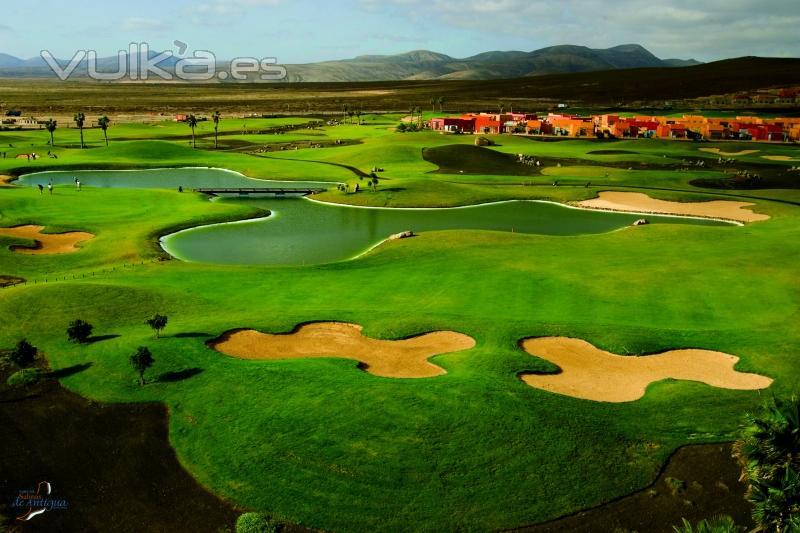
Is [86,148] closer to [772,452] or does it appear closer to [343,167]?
[343,167]

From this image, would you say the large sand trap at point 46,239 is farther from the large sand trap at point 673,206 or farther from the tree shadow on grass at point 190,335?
the large sand trap at point 673,206

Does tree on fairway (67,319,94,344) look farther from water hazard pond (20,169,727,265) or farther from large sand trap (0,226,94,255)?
large sand trap (0,226,94,255)

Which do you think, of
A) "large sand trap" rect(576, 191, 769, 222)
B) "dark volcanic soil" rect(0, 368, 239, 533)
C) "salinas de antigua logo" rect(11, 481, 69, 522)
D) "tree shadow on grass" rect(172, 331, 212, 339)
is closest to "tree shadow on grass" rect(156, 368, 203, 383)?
"dark volcanic soil" rect(0, 368, 239, 533)

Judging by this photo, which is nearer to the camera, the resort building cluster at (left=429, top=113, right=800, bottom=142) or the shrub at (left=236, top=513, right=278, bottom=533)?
the shrub at (left=236, top=513, right=278, bottom=533)

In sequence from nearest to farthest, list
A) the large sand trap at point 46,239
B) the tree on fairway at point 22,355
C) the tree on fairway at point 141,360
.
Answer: the tree on fairway at point 141,360
the tree on fairway at point 22,355
the large sand trap at point 46,239

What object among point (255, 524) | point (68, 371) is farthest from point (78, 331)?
point (255, 524)

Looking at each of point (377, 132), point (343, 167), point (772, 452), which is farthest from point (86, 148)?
point (772, 452)

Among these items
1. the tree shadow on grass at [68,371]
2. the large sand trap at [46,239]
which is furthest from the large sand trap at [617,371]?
the large sand trap at [46,239]
